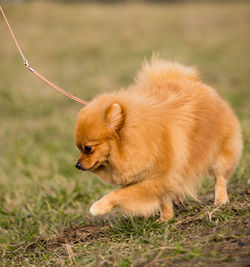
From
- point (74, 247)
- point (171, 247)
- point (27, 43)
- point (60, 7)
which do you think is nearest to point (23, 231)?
point (74, 247)

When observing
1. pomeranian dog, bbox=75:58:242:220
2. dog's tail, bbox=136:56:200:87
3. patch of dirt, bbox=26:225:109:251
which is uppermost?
dog's tail, bbox=136:56:200:87

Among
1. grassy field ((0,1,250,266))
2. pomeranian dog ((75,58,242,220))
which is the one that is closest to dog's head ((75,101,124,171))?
pomeranian dog ((75,58,242,220))

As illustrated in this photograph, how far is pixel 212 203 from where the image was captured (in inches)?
158

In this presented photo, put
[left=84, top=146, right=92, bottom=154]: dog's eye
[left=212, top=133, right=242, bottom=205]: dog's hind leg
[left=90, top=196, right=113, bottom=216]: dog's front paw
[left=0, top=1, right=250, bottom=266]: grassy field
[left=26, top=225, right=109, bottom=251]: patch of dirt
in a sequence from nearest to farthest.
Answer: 1. [left=0, top=1, right=250, bottom=266]: grassy field
2. [left=84, top=146, right=92, bottom=154]: dog's eye
3. [left=90, top=196, right=113, bottom=216]: dog's front paw
4. [left=26, top=225, right=109, bottom=251]: patch of dirt
5. [left=212, top=133, right=242, bottom=205]: dog's hind leg

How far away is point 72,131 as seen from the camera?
26.4ft

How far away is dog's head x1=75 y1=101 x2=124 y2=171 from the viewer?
3.22 m

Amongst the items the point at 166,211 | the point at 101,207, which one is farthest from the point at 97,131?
the point at 166,211

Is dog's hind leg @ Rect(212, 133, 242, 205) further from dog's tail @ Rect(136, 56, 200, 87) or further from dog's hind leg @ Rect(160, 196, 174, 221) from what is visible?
dog's tail @ Rect(136, 56, 200, 87)

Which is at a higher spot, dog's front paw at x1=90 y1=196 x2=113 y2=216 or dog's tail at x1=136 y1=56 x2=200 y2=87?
dog's tail at x1=136 y1=56 x2=200 y2=87

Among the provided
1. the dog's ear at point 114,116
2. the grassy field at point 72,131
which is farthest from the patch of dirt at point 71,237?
the dog's ear at point 114,116

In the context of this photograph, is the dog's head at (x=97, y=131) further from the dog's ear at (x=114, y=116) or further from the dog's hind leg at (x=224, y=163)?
the dog's hind leg at (x=224, y=163)

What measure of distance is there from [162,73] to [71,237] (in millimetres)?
1804

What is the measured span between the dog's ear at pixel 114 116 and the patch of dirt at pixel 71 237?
1034 millimetres

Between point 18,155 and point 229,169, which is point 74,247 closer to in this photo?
point 229,169
